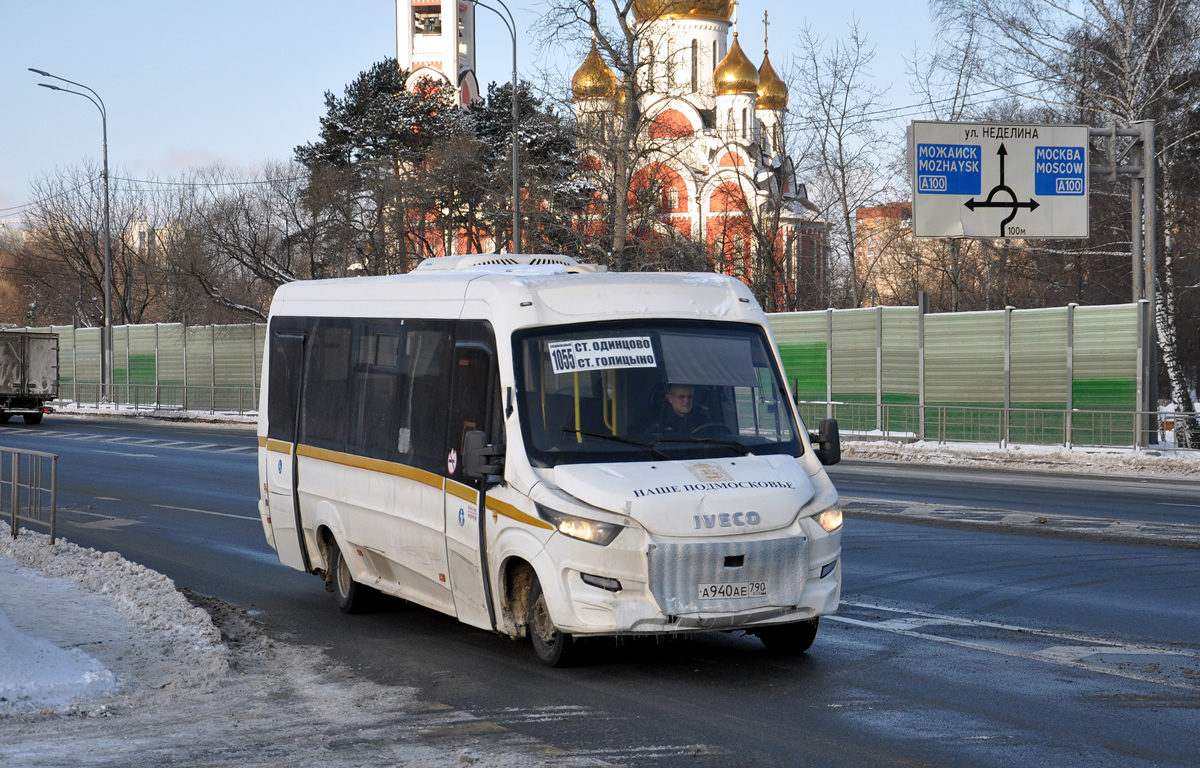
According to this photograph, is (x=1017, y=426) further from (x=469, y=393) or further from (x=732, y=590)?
(x=732, y=590)

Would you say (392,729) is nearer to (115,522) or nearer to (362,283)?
(362,283)

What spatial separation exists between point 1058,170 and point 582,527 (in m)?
23.9

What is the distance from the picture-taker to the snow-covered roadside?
234 inches

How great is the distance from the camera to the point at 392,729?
21.0 feet

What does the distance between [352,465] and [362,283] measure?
1420mm

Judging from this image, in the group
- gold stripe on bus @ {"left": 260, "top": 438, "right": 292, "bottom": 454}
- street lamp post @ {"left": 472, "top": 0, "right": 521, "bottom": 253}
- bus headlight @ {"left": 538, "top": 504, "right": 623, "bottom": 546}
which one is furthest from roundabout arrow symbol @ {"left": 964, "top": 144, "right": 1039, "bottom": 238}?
bus headlight @ {"left": 538, "top": 504, "right": 623, "bottom": 546}

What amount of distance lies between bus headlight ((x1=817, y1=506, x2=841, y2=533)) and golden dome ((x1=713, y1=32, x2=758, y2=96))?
229ft

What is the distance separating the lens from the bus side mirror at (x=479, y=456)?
7711 millimetres

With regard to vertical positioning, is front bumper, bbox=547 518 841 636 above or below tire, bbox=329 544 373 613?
above

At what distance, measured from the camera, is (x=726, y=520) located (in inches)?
280

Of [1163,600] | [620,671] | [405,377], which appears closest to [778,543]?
[620,671]

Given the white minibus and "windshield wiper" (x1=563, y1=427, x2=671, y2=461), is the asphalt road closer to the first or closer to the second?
the white minibus

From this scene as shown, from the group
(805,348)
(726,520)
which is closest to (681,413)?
(726,520)

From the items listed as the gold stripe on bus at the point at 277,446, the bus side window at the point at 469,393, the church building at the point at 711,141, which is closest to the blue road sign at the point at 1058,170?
the church building at the point at 711,141
